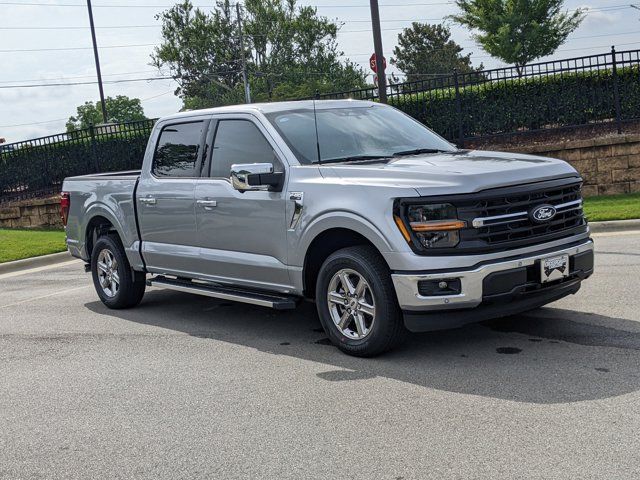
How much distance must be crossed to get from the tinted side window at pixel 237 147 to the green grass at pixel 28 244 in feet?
26.5

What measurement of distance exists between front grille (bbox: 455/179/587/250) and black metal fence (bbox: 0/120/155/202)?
15.8 m

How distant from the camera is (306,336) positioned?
710 centimetres

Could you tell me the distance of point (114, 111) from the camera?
125 metres

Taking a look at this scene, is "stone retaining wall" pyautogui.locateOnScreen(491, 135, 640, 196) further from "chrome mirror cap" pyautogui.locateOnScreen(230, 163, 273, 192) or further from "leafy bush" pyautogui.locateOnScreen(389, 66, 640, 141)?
"chrome mirror cap" pyautogui.locateOnScreen(230, 163, 273, 192)

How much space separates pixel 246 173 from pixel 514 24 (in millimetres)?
34614

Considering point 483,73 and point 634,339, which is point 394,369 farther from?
point 483,73

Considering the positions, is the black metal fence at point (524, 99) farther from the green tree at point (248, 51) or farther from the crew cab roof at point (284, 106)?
the green tree at point (248, 51)

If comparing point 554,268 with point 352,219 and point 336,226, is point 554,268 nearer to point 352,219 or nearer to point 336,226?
point 352,219

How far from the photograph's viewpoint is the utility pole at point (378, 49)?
1798cm

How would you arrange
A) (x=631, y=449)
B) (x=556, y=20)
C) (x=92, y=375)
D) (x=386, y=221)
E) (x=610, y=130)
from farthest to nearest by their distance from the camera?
(x=556, y=20) → (x=610, y=130) → (x=92, y=375) → (x=386, y=221) → (x=631, y=449)

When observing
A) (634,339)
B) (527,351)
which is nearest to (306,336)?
(527,351)

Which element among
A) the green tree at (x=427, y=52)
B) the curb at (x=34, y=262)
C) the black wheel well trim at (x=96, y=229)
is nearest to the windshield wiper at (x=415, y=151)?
the black wheel well trim at (x=96, y=229)

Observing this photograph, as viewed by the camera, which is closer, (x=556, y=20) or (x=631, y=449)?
(x=631, y=449)

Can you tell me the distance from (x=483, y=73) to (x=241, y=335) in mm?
11876
